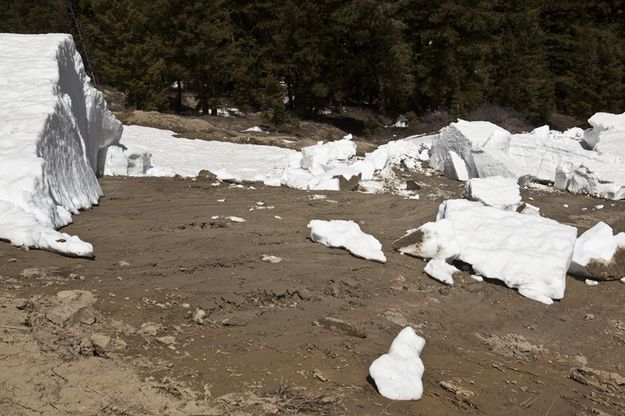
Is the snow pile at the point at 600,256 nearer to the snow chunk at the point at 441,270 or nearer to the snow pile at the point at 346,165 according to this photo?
the snow chunk at the point at 441,270

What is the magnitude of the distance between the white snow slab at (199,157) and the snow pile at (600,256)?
21.4 feet

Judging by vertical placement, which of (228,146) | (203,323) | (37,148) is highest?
(37,148)

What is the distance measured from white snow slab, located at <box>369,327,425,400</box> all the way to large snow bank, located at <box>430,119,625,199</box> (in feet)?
29.6

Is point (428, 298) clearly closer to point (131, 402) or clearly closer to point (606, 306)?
point (606, 306)

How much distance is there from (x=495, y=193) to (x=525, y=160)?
4433 mm

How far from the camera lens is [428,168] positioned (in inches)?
542

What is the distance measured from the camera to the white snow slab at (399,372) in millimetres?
3584

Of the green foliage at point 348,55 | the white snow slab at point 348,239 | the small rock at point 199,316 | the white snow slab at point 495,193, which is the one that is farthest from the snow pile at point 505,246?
the green foliage at point 348,55

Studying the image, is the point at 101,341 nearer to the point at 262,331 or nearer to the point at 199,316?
the point at 199,316

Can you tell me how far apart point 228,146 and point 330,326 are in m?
12.6

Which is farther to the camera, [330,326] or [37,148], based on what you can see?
[37,148]

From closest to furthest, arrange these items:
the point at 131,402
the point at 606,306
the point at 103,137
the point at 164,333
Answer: the point at 131,402
the point at 164,333
the point at 606,306
the point at 103,137

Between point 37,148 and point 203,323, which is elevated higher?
point 37,148

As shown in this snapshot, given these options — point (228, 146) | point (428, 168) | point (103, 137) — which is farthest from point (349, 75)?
point (103, 137)
